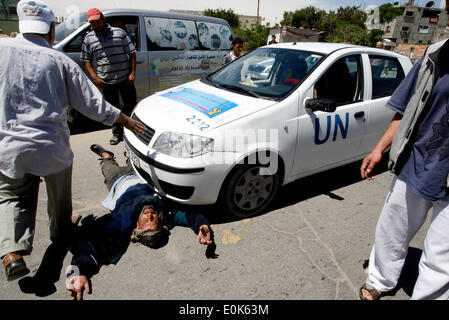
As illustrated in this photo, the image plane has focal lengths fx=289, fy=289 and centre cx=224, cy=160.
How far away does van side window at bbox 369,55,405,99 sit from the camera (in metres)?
3.38

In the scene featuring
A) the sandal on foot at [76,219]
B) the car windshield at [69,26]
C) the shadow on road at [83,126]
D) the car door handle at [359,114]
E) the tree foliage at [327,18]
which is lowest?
the sandal on foot at [76,219]

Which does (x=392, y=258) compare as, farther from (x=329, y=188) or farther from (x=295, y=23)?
(x=295, y=23)

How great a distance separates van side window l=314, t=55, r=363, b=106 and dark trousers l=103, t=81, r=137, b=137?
9.67 ft

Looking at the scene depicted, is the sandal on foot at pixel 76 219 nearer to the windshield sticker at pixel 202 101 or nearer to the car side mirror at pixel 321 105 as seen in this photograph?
the windshield sticker at pixel 202 101

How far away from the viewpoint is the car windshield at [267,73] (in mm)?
2945

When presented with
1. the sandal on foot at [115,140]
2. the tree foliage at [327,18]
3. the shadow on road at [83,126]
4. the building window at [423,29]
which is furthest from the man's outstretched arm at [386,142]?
the building window at [423,29]

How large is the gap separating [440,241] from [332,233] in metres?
1.22

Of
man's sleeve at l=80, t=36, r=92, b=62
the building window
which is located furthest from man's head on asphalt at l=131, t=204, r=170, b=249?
the building window

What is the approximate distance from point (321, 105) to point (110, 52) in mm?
3170

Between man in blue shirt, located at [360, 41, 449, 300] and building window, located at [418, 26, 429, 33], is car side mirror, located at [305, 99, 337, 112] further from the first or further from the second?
building window, located at [418, 26, 429, 33]

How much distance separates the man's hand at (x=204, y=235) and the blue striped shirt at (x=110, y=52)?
3007mm

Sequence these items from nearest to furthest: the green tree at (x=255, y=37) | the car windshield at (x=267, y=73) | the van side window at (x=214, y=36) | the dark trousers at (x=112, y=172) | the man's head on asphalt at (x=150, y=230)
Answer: the man's head on asphalt at (x=150, y=230) < the car windshield at (x=267, y=73) < the dark trousers at (x=112, y=172) < the van side window at (x=214, y=36) < the green tree at (x=255, y=37)

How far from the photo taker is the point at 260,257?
2.43m

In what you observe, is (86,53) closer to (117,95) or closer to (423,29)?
(117,95)
